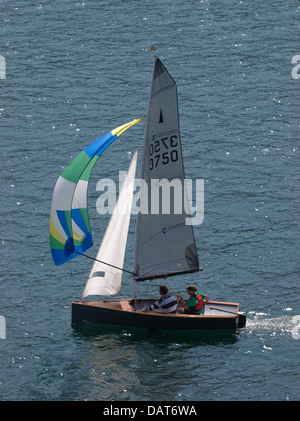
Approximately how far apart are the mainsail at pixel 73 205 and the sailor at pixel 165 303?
4.29 metres

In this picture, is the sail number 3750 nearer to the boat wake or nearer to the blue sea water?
the blue sea water

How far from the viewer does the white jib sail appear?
46.5 m

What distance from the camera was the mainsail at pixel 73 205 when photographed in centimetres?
4388

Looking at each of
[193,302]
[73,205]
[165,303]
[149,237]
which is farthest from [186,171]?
[73,205]

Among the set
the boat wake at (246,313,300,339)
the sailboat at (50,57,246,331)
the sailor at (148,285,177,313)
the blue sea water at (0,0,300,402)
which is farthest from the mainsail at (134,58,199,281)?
the boat wake at (246,313,300,339)

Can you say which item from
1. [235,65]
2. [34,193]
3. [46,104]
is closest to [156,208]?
[34,193]

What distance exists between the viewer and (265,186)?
62.0m

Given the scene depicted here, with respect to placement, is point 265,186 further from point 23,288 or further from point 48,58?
point 48,58

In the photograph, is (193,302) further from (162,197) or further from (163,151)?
(163,151)

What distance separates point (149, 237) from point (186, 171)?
18.8 m

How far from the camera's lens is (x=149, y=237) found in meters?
46.1

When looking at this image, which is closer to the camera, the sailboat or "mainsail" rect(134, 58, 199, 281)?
"mainsail" rect(134, 58, 199, 281)

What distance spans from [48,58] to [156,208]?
3953 centimetres

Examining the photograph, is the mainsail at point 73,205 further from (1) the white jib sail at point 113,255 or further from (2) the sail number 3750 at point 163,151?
(1) the white jib sail at point 113,255
